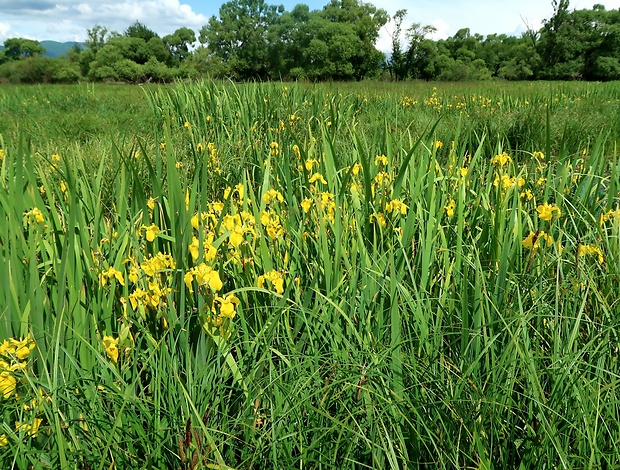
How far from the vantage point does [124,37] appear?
68125 mm

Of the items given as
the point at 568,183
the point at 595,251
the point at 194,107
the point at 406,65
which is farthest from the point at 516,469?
the point at 406,65

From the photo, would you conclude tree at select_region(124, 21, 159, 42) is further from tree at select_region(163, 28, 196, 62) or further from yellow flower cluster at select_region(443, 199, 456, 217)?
yellow flower cluster at select_region(443, 199, 456, 217)

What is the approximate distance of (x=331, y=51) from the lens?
59.1 meters

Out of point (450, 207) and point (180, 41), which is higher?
point (180, 41)

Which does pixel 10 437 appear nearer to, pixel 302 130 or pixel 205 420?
pixel 205 420

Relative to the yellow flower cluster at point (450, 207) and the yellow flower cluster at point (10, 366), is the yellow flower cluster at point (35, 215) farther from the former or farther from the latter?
the yellow flower cluster at point (450, 207)

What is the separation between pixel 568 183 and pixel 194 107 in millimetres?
3977

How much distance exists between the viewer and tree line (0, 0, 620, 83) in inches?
1997

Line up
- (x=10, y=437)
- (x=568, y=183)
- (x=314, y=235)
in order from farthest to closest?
1. (x=568, y=183)
2. (x=314, y=235)
3. (x=10, y=437)

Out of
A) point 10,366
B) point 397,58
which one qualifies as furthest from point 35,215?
point 397,58

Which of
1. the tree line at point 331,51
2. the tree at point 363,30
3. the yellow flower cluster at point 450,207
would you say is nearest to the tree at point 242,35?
the tree line at point 331,51

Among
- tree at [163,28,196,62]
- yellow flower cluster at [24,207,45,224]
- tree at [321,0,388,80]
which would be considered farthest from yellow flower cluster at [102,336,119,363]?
tree at [163,28,196,62]

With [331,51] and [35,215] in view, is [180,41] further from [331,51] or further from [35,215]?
[35,215]

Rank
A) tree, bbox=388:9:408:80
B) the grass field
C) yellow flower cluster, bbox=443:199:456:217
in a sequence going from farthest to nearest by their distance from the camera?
1. tree, bbox=388:9:408:80
2. yellow flower cluster, bbox=443:199:456:217
3. the grass field
